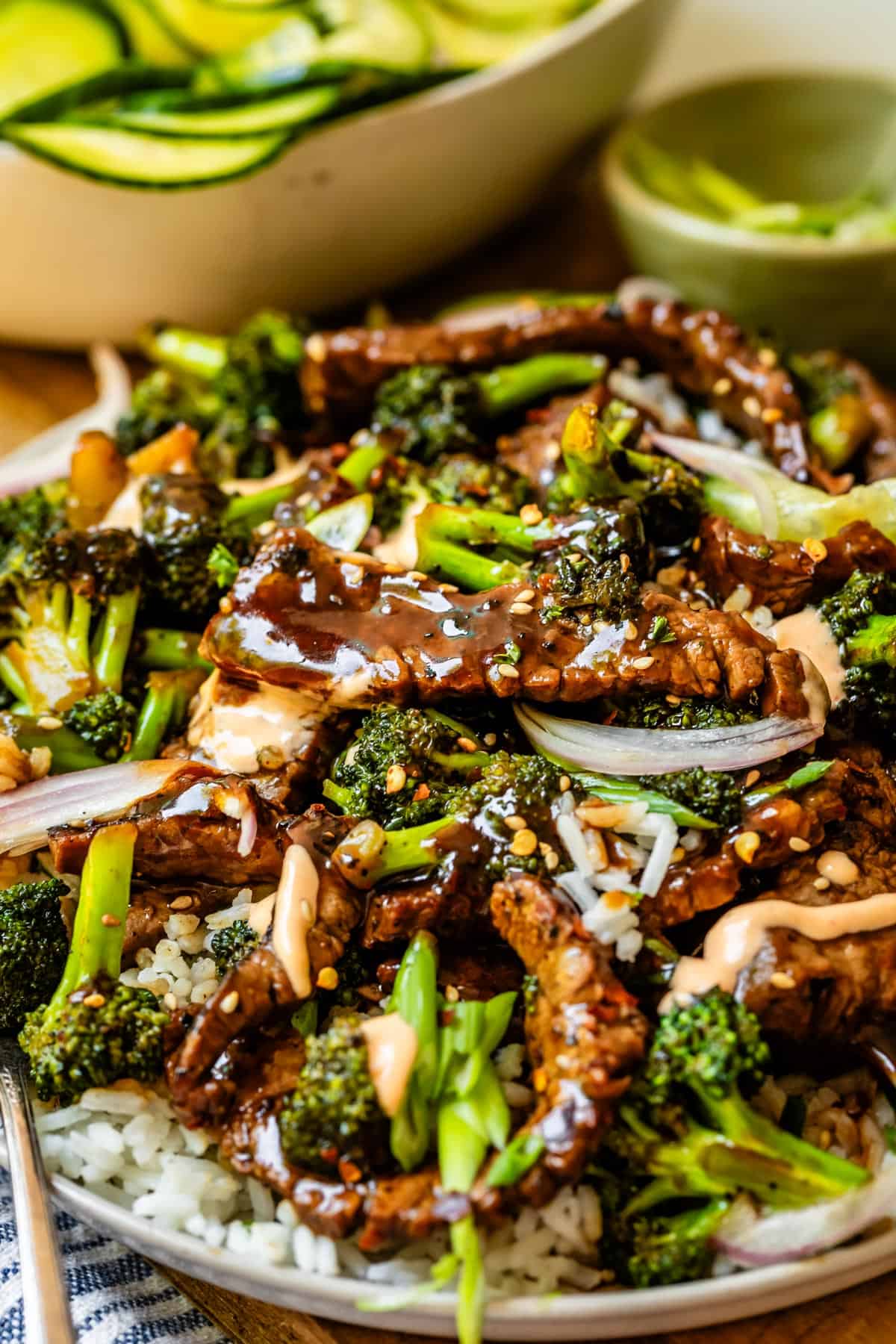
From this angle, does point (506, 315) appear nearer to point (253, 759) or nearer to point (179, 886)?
point (253, 759)

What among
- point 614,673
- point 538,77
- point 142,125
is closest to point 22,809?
point 614,673

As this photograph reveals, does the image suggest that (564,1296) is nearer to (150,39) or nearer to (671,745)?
(671,745)

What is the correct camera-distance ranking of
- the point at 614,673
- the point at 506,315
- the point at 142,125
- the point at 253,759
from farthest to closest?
1. the point at 142,125
2. the point at 506,315
3. the point at 253,759
4. the point at 614,673

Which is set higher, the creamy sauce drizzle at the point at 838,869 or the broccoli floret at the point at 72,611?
the broccoli floret at the point at 72,611

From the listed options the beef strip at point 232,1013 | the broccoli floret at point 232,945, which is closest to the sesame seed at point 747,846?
the beef strip at point 232,1013

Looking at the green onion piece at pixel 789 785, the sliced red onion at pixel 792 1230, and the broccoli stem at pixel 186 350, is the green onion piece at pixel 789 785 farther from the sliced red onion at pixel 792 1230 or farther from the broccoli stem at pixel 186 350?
the broccoli stem at pixel 186 350

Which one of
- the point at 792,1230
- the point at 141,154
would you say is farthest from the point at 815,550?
the point at 141,154
